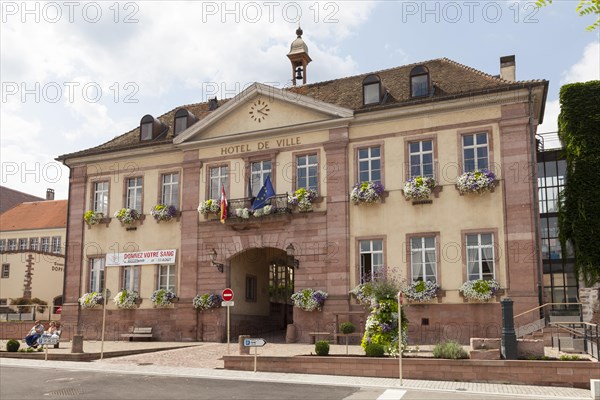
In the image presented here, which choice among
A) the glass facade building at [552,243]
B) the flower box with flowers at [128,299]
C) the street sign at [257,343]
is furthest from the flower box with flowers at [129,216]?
the glass facade building at [552,243]

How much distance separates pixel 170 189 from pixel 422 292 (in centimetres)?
1292

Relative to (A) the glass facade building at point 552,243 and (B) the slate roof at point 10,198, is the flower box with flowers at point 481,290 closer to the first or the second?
(A) the glass facade building at point 552,243

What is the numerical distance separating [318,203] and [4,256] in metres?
34.4

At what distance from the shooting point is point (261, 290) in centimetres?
3180

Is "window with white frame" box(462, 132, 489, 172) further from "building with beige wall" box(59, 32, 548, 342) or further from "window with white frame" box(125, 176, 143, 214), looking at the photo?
"window with white frame" box(125, 176, 143, 214)

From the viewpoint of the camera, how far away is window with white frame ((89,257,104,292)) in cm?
3136

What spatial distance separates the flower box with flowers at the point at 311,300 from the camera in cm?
2552

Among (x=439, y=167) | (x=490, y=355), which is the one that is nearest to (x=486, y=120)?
(x=439, y=167)

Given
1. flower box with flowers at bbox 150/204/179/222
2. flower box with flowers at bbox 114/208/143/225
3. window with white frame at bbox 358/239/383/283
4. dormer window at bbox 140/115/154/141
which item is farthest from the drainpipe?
dormer window at bbox 140/115/154/141

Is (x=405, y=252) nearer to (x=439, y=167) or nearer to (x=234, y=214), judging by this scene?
(x=439, y=167)

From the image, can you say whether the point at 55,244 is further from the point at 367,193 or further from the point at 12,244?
the point at 367,193

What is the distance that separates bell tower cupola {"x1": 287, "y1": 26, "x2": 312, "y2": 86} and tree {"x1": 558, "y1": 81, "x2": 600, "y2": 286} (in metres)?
14.1

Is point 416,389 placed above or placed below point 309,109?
below

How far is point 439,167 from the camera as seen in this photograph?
24922 mm
